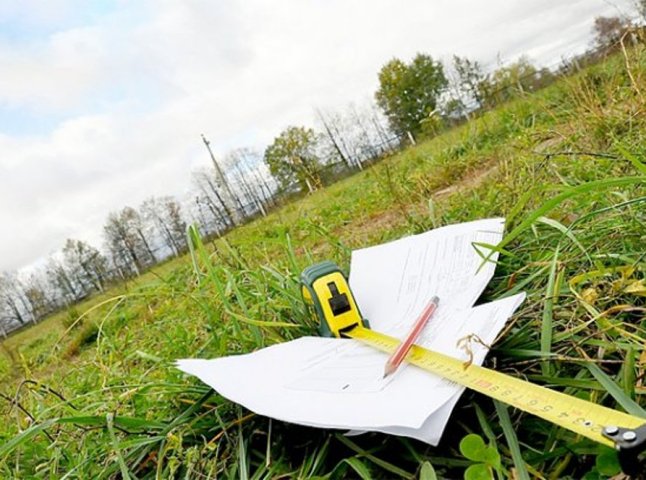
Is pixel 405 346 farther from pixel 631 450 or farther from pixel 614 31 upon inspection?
pixel 614 31

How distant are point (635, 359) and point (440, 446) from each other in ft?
0.88

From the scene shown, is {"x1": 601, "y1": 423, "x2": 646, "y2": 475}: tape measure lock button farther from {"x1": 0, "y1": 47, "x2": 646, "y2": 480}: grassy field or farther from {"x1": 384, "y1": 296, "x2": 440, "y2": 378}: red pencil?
{"x1": 384, "y1": 296, "x2": 440, "y2": 378}: red pencil

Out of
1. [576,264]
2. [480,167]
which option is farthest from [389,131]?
[576,264]

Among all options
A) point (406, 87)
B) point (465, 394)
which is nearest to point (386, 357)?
point (465, 394)

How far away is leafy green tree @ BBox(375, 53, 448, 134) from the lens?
36625mm

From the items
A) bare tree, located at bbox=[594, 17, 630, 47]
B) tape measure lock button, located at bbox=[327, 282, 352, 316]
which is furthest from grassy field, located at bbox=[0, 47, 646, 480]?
bare tree, located at bbox=[594, 17, 630, 47]

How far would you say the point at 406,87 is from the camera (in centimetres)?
3706

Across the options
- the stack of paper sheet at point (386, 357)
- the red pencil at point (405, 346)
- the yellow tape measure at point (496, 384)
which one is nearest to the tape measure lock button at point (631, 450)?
the yellow tape measure at point (496, 384)

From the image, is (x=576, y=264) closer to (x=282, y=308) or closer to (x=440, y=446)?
(x=440, y=446)

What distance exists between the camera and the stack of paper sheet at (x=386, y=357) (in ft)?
1.94

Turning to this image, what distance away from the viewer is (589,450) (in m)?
0.48

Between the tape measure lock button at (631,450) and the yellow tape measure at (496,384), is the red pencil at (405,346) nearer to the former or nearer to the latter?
the yellow tape measure at (496,384)

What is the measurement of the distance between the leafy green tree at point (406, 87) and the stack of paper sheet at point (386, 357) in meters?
36.0

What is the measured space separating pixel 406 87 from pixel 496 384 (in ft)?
129
